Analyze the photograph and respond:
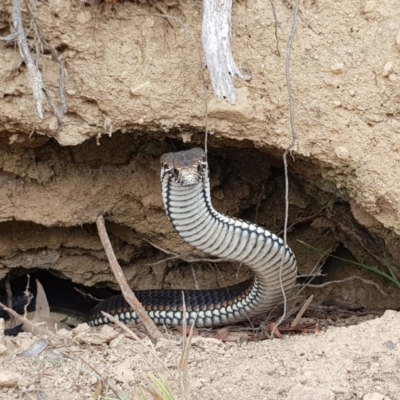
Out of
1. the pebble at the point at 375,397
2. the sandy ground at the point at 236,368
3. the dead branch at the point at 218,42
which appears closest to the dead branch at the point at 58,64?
the dead branch at the point at 218,42

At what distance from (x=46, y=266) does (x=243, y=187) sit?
181 cm

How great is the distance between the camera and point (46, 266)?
594 centimetres

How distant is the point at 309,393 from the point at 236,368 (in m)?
0.49

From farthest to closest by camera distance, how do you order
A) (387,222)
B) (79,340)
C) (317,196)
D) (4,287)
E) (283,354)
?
(4,287), (317,196), (387,222), (79,340), (283,354)

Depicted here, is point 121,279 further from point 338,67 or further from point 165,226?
point 165,226

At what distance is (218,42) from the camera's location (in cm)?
391

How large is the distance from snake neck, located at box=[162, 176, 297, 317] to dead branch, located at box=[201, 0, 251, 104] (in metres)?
0.70

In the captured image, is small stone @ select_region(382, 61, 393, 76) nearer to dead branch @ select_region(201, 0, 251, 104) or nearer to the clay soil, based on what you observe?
the clay soil

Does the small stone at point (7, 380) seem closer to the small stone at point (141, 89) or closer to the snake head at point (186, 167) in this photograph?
the snake head at point (186, 167)

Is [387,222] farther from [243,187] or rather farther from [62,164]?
[62,164]

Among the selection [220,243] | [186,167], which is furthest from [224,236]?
[186,167]

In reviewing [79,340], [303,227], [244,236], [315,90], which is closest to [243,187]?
[303,227]

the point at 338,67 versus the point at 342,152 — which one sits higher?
the point at 338,67

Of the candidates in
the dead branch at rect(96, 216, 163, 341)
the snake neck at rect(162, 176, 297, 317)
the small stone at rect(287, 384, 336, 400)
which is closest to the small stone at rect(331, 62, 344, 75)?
the snake neck at rect(162, 176, 297, 317)
